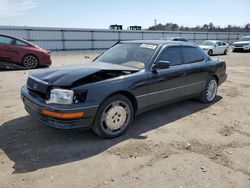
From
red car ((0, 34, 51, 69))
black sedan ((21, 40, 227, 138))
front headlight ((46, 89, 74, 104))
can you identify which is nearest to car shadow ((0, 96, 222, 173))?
black sedan ((21, 40, 227, 138))

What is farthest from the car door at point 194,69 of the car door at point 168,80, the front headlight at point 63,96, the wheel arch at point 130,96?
the front headlight at point 63,96

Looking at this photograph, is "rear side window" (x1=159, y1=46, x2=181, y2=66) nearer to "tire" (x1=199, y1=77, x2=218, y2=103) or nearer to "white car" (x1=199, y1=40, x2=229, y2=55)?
"tire" (x1=199, y1=77, x2=218, y2=103)

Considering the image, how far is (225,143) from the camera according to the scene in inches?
152

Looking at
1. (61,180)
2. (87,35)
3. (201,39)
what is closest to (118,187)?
(61,180)

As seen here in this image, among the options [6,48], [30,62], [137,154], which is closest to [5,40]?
[6,48]

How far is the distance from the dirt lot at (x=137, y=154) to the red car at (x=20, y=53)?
5.38 meters

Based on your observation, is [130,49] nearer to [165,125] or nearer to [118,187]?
[165,125]

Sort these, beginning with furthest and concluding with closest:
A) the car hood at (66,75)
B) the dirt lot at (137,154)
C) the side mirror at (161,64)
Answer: the side mirror at (161,64) → the car hood at (66,75) → the dirt lot at (137,154)

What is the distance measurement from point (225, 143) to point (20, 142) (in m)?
3.31

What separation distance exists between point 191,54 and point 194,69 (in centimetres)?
39

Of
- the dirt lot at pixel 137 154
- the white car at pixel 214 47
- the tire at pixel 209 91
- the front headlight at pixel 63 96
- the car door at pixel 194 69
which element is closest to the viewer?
the dirt lot at pixel 137 154

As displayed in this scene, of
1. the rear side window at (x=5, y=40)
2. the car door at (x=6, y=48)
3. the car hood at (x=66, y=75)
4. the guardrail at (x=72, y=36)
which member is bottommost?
the car hood at (x=66, y=75)

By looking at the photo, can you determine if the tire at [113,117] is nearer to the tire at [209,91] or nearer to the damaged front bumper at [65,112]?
the damaged front bumper at [65,112]

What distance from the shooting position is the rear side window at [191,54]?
520 centimetres
